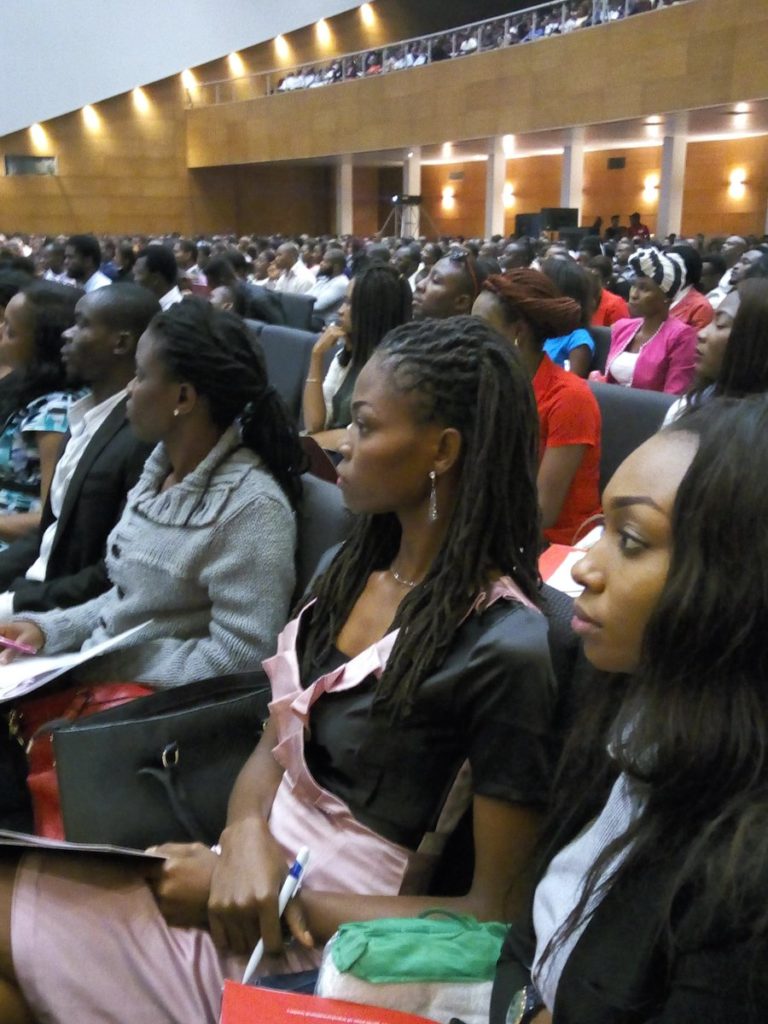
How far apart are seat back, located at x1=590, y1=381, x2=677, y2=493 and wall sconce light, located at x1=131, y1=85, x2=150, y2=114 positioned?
71.1ft

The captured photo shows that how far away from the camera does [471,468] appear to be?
1.36 m

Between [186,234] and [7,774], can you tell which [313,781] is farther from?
[186,234]

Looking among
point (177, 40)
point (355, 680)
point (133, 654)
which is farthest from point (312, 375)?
point (177, 40)

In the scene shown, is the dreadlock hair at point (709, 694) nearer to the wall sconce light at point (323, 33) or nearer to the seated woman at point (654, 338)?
the seated woman at point (654, 338)

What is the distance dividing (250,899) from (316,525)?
78 cm

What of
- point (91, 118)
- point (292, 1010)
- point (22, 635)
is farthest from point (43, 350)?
point (91, 118)

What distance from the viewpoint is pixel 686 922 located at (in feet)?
2.60

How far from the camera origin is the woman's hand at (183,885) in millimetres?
1308

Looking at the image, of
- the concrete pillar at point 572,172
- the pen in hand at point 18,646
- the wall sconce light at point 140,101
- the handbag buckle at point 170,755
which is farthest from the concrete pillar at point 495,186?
the handbag buckle at point 170,755

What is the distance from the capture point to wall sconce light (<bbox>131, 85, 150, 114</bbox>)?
2170 cm

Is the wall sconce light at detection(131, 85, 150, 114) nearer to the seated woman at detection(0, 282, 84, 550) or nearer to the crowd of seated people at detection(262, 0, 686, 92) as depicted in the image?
the crowd of seated people at detection(262, 0, 686, 92)

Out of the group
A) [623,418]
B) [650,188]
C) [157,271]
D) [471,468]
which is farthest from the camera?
[650,188]

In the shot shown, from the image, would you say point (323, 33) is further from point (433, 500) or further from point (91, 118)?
point (433, 500)

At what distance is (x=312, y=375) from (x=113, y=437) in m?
1.84
